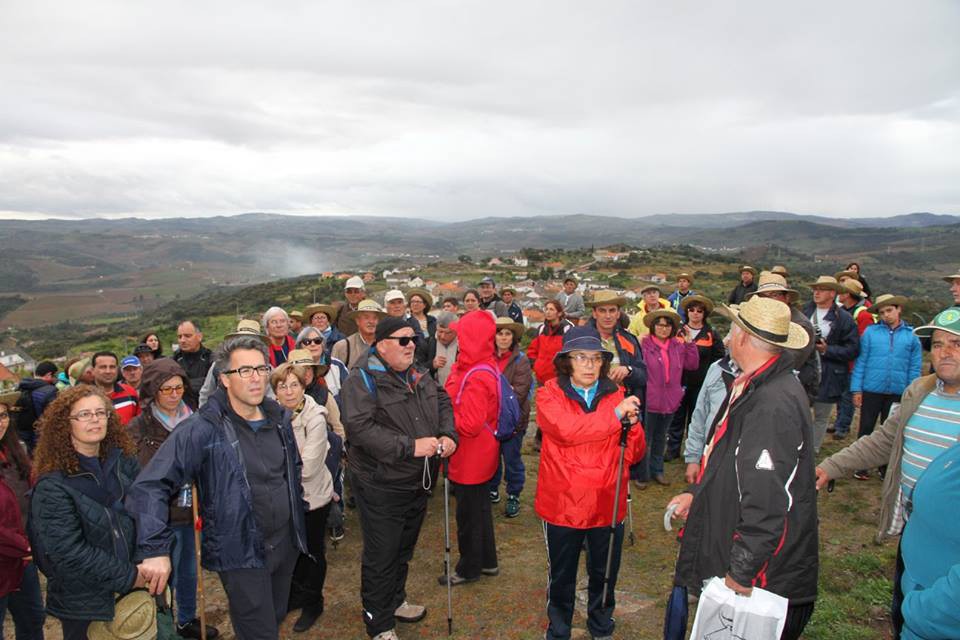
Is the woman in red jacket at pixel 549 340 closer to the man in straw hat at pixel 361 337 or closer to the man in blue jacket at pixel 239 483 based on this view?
the man in straw hat at pixel 361 337

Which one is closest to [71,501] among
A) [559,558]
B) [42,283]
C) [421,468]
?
[421,468]

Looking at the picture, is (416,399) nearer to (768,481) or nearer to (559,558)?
(559,558)

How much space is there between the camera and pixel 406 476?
373 cm

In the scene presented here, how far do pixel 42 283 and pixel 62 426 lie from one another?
231793mm

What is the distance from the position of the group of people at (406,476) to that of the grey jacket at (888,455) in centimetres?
1

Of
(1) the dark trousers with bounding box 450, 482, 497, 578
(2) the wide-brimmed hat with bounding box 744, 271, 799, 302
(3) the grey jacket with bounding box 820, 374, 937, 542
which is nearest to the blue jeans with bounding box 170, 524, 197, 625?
(1) the dark trousers with bounding box 450, 482, 497, 578

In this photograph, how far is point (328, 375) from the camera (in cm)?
559

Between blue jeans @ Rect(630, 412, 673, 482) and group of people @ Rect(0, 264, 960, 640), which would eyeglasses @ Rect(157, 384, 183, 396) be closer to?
group of people @ Rect(0, 264, 960, 640)

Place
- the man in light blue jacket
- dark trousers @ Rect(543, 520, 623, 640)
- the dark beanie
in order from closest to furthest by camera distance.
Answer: dark trousers @ Rect(543, 520, 623, 640) < the dark beanie < the man in light blue jacket

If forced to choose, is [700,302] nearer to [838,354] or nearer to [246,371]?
[838,354]

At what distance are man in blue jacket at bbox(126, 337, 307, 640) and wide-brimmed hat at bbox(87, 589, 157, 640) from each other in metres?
0.51

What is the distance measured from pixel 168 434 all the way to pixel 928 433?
17.0ft

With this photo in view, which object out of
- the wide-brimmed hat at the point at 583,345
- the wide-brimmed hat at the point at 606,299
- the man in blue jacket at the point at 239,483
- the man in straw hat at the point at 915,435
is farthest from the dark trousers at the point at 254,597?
the wide-brimmed hat at the point at 606,299

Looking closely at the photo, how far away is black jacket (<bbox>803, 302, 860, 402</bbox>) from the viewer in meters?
6.65
